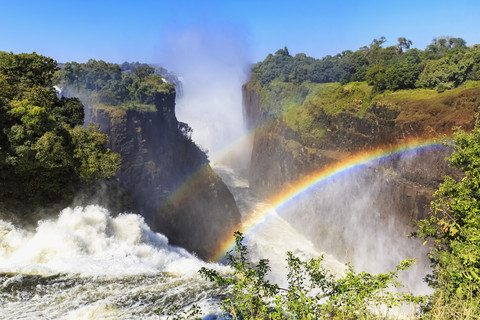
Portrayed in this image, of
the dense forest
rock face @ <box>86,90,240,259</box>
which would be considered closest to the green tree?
the dense forest

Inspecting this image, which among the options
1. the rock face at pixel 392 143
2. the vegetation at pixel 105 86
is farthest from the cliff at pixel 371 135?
the vegetation at pixel 105 86

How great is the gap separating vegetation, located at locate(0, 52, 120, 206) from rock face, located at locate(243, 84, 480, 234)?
2675 centimetres

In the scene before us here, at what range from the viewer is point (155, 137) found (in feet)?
149

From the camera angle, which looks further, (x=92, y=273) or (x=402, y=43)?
(x=402, y=43)

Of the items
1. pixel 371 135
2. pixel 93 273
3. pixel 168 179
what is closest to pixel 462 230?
pixel 93 273

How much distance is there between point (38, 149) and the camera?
21.4 meters

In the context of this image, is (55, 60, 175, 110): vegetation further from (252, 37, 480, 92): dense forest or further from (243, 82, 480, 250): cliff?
(252, 37, 480, 92): dense forest

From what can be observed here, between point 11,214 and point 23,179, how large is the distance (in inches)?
109

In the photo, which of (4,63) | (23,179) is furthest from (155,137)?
(23,179)

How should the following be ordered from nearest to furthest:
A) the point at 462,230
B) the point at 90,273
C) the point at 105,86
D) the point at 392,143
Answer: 1. the point at 462,230
2. the point at 90,273
3. the point at 392,143
4. the point at 105,86

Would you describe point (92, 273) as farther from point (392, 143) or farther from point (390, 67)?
point (390, 67)

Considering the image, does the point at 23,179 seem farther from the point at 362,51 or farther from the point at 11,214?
the point at 362,51

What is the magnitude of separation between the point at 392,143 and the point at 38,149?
1434 inches

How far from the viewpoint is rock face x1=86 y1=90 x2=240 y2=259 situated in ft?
132
